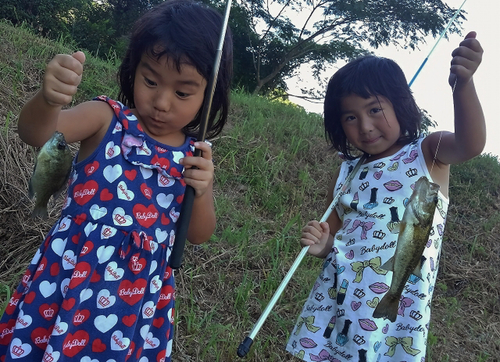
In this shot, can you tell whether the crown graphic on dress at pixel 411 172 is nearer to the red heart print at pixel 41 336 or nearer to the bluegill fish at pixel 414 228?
the bluegill fish at pixel 414 228

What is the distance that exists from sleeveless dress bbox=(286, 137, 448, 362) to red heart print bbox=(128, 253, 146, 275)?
2.87 ft

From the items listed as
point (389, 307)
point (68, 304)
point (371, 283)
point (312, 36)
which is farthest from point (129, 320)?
point (312, 36)

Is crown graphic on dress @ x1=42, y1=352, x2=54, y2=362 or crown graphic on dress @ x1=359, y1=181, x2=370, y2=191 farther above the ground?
crown graphic on dress @ x1=359, y1=181, x2=370, y2=191

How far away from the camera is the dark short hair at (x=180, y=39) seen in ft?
4.70

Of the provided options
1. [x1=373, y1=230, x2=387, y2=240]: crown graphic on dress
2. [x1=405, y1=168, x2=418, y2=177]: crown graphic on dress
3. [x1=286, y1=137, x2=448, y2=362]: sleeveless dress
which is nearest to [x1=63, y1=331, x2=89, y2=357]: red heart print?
[x1=286, y1=137, x2=448, y2=362]: sleeveless dress

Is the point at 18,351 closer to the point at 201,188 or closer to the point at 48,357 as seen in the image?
the point at 48,357

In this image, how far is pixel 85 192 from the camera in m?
1.42

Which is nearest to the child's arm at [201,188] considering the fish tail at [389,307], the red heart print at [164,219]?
the red heart print at [164,219]

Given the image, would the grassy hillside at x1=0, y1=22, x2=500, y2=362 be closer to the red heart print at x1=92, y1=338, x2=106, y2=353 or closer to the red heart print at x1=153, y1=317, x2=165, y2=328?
the red heart print at x1=153, y1=317, x2=165, y2=328

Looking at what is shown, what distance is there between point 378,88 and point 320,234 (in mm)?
702

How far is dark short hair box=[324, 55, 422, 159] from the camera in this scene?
194 centimetres

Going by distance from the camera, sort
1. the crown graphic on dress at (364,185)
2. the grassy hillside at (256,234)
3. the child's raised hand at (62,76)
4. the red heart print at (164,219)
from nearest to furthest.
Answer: the child's raised hand at (62,76) < the red heart print at (164,219) < the crown graphic on dress at (364,185) < the grassy hillside at (256,234)

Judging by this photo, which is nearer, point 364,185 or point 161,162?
point 161,162

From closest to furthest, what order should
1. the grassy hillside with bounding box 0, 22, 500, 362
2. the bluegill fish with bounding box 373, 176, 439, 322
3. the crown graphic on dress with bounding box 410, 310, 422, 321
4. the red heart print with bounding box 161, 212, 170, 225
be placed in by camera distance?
the bluegill fish with bounding box 373, 176, 439, 322 → the red heart print with bounding box 161, 212, 170, 225 → the crown graphic on dress with bounding box 410, 310, 422, 321 → the grassy hillside with bounding box 0, 22, 500, 362
